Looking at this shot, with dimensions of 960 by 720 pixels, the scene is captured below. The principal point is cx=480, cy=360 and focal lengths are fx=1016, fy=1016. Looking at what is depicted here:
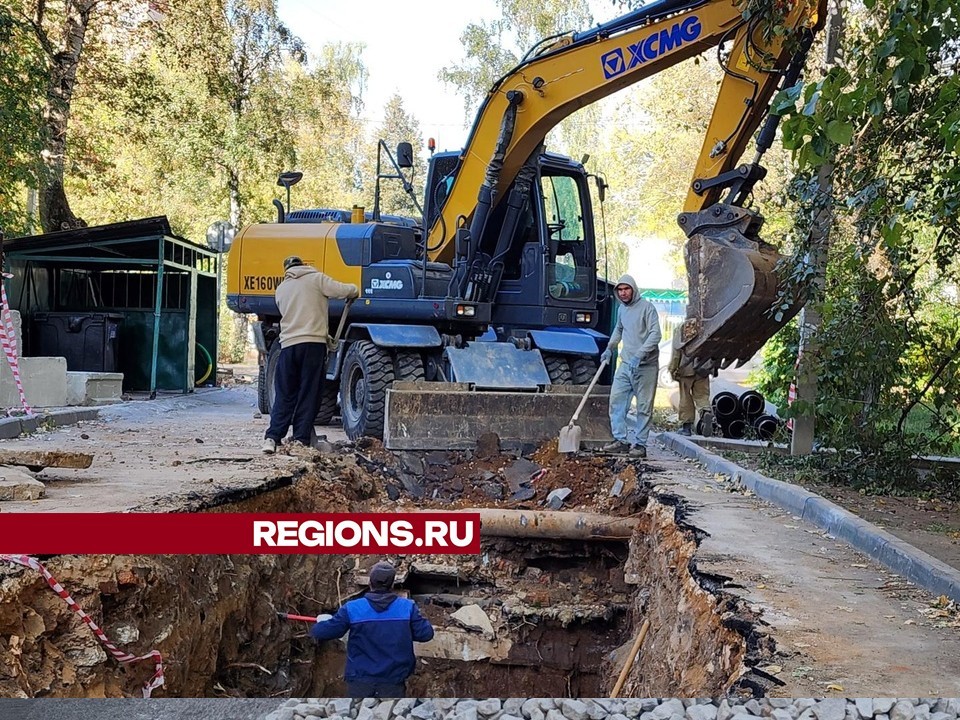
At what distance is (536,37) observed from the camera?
20.4 m

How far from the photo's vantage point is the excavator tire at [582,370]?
38.3 ft

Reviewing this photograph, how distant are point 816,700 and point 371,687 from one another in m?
2.42

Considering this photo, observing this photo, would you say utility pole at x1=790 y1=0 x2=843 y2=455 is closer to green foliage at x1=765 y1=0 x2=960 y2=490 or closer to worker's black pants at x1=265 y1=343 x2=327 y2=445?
green foliage at x1=765 y1=0 x2=960 y2=490

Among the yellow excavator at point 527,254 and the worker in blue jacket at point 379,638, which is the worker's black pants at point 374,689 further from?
the yellow excavator at point 527,254

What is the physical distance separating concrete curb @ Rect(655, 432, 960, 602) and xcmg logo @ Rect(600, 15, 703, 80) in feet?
13.2

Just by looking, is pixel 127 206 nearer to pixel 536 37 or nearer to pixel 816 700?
pixel 536 37

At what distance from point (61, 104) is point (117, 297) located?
11.6 feet

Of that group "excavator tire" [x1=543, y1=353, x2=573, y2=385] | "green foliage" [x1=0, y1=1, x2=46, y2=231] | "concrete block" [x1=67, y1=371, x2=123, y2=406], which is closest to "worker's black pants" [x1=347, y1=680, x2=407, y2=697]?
"excavator tire" [x1=543, y1=353, x2=573, y2=385]

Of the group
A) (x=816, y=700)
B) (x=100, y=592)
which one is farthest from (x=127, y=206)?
(x=816, y=700)

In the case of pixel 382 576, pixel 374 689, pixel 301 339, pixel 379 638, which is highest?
pixel 301 339

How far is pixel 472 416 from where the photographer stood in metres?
10.5

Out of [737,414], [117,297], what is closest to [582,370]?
[737,414]

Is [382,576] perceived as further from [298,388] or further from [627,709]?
[298,388]

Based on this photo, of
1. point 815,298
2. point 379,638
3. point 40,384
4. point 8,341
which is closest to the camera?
point 379,638
